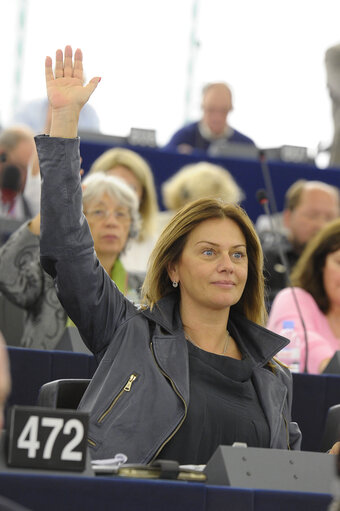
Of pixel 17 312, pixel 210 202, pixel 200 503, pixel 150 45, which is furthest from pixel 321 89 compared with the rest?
pixel 200 503

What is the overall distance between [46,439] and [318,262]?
2.57m

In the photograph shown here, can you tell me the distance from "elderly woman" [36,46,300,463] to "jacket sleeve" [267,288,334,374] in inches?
40.3

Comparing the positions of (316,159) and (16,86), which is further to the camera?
(16,86)

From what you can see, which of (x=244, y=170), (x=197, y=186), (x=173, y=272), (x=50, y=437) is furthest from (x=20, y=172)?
(x=50, y=437)

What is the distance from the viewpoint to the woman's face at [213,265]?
9.30ft

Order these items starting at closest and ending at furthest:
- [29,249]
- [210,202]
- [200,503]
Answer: [200,503], [210,202], [29,249]

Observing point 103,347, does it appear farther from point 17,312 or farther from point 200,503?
point 17,312

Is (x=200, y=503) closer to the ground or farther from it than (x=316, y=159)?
closer to the ground

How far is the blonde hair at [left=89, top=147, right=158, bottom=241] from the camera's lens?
16.6 feet

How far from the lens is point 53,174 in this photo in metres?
2.53

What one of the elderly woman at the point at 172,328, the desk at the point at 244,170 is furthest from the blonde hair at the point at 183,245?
the desk at the point at 244,170

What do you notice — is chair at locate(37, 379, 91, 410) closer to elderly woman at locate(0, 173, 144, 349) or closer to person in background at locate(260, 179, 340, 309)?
elderly woman at locate(0, 173, 144, 349)

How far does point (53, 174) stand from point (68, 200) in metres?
0.07

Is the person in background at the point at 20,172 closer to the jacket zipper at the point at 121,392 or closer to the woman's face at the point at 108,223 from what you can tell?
the woman's face at the point at 108,223
